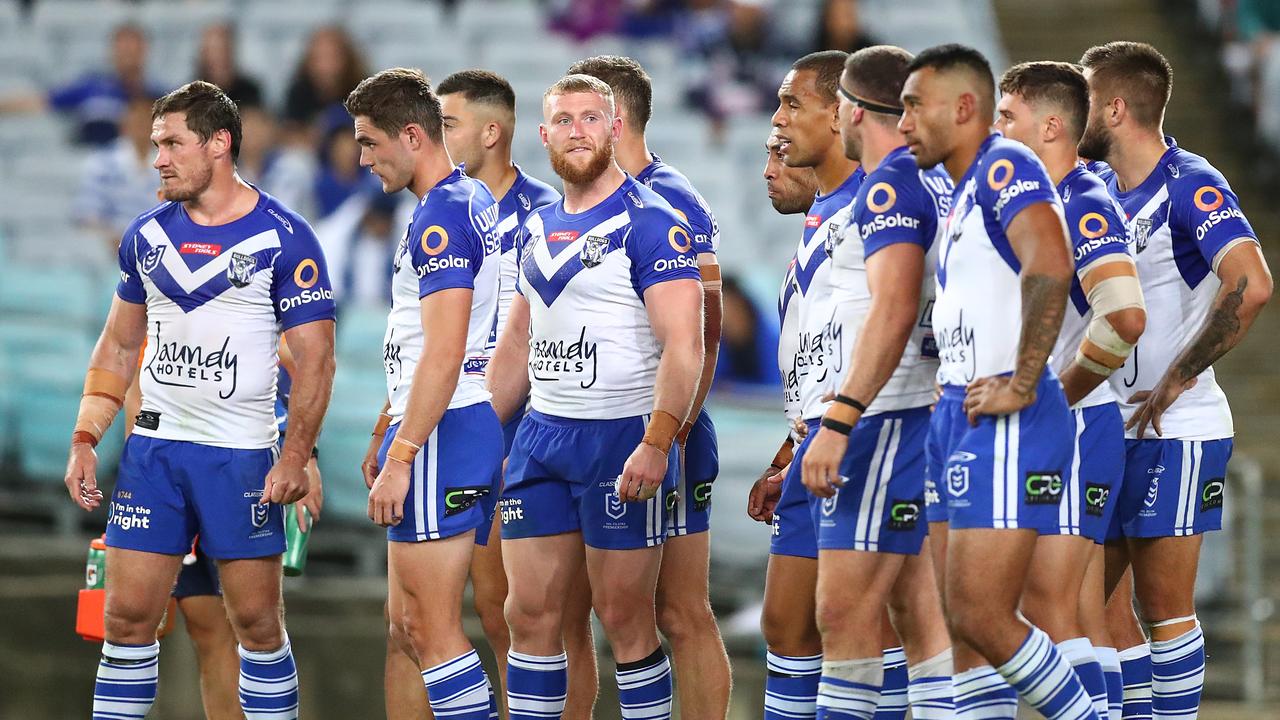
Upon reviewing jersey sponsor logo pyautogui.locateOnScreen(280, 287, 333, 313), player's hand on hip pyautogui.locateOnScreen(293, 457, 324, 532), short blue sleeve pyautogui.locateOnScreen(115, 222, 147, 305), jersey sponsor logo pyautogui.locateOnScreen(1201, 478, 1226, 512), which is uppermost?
short blue sleeve pyautogui.locateOnScreen(115, 222, 147, 305)

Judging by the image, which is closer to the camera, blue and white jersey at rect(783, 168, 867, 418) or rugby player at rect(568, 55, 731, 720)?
blue and white jersey at rect(783, 168, 867, 418)

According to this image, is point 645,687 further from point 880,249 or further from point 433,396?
point 880,249

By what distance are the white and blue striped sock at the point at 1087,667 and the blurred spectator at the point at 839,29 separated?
8548 mm

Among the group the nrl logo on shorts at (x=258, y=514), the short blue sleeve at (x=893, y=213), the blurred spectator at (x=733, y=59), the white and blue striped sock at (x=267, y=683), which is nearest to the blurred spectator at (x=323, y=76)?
the blurred spectator at (x=733, y=59)

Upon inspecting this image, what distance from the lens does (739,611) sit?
379 inches

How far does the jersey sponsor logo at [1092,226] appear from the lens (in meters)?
5.25

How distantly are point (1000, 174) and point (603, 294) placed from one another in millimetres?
1554

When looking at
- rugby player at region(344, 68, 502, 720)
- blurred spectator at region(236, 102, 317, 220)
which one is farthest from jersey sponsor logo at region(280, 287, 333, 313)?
blurred spectator at region(236, 102, 317, 220)

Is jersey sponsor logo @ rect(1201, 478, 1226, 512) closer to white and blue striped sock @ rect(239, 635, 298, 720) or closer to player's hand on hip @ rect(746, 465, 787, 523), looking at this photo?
player's hand on hip @ rect(746, 465, 787, 523)

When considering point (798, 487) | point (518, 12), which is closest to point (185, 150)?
point (798, 487)

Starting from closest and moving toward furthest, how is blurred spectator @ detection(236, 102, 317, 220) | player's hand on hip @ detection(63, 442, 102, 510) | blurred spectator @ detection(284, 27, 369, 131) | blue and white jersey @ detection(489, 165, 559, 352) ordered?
1. player's hand on hip @ detection(63, 442, 102, 510)
2. blue and white jersey @ detection(489, 165, 559, 352)
3. blurred spectator @ detection(236, 102, 317, 220)
4. blurred spectator @ detection(284, 27, 369, 131)

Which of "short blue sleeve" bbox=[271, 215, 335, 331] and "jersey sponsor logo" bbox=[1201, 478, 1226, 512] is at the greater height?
"short blue sleeve" bbox=[271, 215, 335, 331]

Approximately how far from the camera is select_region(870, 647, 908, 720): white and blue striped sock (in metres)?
6.05

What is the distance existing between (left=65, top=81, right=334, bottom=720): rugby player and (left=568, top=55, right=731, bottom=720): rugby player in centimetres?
134
